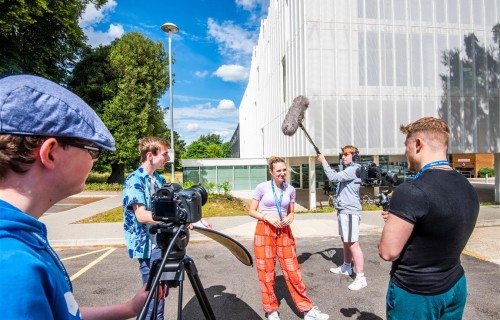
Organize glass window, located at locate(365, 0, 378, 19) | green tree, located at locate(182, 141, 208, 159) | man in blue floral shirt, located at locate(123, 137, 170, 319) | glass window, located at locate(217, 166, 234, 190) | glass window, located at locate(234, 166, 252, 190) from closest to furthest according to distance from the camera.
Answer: man in blue floral shirt, located at locate(123, 137, 170, 319) → glass window, located at locate(365, 0, 378, 19) → glass window, located at locate(217, 166, 234, 190) → glass window, located at locate(234, 166, 252, 190) → green tree, located at locate(182, 141, 208, 159)

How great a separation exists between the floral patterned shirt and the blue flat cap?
6.93 feet

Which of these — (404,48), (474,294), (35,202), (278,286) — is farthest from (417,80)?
(35,202)

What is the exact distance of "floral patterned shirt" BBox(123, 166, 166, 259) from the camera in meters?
2.88

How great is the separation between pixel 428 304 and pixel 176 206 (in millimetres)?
1729

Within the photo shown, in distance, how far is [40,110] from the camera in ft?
2.57

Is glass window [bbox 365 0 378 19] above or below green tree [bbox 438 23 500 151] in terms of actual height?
above

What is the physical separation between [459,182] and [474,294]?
350cm

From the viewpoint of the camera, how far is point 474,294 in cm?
419

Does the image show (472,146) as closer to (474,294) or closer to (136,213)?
(474,294)

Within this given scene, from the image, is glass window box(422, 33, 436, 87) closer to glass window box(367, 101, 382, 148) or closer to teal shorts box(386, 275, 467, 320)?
glass window box(367, 101, 382, 148)

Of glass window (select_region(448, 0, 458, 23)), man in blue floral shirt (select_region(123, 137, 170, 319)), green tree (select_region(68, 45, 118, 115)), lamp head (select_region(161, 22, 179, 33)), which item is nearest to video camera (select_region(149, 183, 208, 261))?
man in blue floral shirt (select_region(123, 137, 170, 319))

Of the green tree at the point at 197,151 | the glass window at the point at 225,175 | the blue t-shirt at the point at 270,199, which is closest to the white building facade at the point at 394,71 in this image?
the glass window at the point at 225,175

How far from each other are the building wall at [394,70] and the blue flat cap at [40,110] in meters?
14.0

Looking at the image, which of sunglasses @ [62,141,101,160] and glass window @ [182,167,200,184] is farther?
glass window @ [182,167,200,184]
